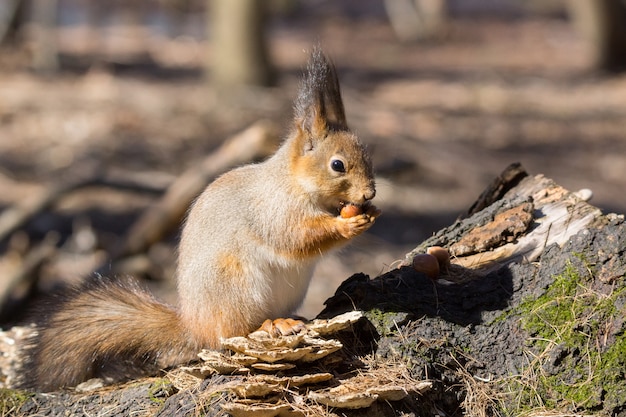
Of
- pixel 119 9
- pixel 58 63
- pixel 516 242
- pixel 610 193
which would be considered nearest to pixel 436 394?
pixel 516 242

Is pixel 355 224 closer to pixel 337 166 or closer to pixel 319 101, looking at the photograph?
pixel 337 166

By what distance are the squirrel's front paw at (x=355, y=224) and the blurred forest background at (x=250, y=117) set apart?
733 mm

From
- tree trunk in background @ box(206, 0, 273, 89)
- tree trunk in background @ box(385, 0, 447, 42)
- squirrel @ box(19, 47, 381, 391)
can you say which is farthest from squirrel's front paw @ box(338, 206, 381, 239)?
tree trunk in background @ box(385, 0, 447, 42)

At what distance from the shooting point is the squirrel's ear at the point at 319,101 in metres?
2.99

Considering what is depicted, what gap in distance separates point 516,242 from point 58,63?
11.0 metres

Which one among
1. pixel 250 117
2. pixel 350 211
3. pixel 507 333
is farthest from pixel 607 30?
pixel 507 333

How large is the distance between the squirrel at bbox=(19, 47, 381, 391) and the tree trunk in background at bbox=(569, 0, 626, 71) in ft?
40.0

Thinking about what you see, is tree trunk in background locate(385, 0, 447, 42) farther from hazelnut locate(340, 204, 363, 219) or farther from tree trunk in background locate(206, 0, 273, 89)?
hazelnut locate(340, 204, 363, 219)

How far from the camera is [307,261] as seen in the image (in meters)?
3.09

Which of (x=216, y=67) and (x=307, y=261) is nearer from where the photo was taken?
(x=307, y=261)

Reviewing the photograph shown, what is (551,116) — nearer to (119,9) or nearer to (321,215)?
(321,215)

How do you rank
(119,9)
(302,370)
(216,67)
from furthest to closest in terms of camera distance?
1. (119,9)
2. (216,67)
3. (302,370)

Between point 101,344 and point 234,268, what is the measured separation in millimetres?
582

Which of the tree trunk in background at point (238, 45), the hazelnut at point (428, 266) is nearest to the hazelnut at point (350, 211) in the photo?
the hazelnut at point (428, 266)
